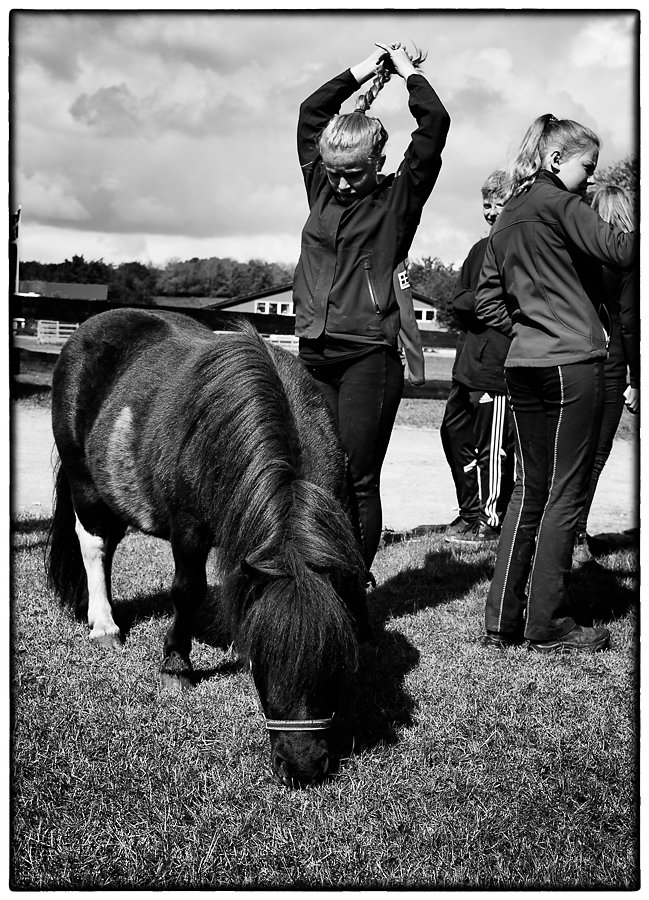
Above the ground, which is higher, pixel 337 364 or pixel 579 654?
pixel 337 364

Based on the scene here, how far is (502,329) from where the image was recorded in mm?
4598

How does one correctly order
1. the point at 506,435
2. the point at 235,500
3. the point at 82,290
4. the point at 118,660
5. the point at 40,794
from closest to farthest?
the point at 40,794
the point at 235,500
the point at 118,660
the point at 506,435
the point at 82,290

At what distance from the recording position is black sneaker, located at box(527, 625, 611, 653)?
4.36 meters

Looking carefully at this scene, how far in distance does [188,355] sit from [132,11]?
188cm

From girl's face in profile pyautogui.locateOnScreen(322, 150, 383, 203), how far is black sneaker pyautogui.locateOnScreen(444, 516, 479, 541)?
359cm

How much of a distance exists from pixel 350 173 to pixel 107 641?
2.81m

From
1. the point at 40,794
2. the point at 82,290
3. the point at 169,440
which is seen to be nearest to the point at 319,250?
the point at 169,440

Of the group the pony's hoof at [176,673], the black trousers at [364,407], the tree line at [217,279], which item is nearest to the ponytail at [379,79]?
the black trousers at [364,407]

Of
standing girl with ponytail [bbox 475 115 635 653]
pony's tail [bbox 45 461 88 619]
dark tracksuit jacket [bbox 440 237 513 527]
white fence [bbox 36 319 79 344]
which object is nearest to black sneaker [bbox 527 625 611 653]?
standing girl with ponytail [bbox 475 115 635 653]

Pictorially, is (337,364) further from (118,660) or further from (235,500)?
(118,660)

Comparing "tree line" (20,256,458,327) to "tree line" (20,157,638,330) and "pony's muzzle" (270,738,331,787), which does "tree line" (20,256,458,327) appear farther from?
"pony's muzzle" (270,738,331,787)

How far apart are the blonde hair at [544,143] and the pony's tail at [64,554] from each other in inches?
125

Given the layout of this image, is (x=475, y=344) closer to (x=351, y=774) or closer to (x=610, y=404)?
(x=610, y=404)

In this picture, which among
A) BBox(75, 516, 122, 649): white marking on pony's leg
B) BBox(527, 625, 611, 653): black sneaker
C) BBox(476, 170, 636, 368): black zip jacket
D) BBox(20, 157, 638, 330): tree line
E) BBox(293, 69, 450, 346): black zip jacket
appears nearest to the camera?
BBox(476, 170, 636, 368): black zip jacket
